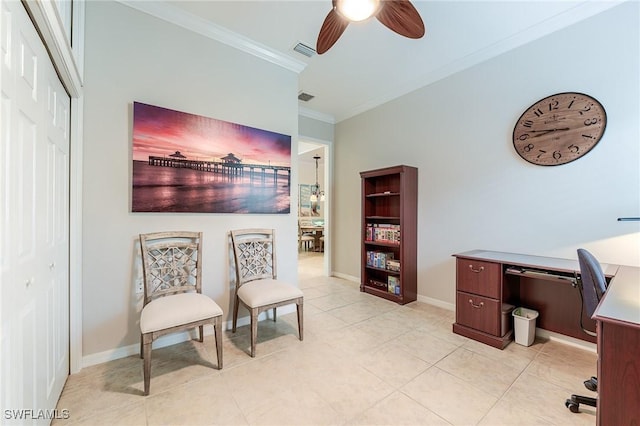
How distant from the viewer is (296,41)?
109 inches

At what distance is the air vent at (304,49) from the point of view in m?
2.85

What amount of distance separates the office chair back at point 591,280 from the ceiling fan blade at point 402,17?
5.73ft

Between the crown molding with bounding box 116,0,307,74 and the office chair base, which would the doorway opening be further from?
the office chair base

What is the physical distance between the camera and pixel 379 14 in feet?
5.62

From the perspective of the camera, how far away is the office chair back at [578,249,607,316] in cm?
148

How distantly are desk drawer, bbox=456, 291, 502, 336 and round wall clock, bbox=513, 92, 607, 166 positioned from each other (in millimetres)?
1440

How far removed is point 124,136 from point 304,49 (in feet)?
6.59

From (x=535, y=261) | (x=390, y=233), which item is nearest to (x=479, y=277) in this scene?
(x=535, y=261)

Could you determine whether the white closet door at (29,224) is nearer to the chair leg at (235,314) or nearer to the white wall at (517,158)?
the chair leg at (235,314)

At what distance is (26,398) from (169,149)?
1.81 m

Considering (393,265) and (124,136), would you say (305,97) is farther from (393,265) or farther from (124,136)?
(393,265)

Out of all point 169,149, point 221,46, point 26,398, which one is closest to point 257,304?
point 26,398

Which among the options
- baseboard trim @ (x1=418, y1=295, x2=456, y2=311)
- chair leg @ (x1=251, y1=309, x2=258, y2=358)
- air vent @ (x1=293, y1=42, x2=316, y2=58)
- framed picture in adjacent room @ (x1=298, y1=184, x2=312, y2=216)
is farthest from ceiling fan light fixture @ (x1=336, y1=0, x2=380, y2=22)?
framed picture in adjacent room @ (x1=298, y1=184, x2=312, y2=216)

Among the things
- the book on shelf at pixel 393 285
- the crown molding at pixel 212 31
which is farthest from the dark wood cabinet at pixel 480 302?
the crown molding at pixel 212 31
